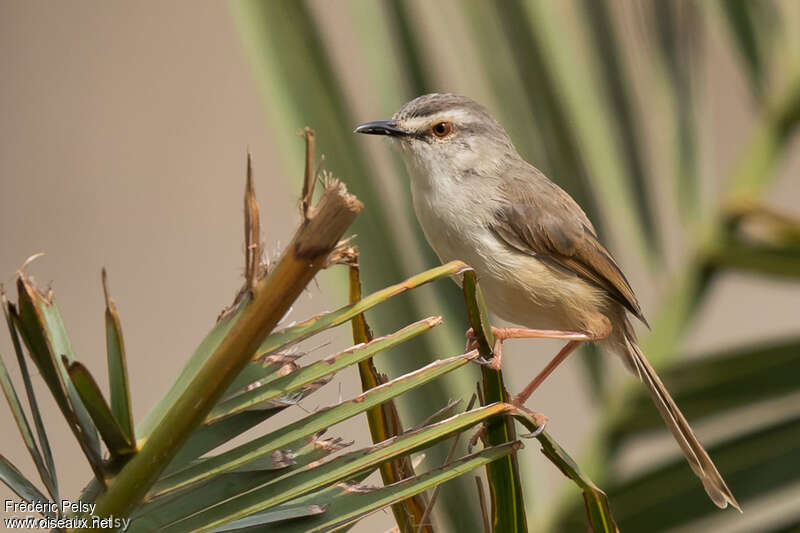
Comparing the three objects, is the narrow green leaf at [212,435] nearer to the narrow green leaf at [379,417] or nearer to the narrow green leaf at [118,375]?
the narrow green leaf at [118,375]

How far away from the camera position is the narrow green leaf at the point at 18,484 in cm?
129

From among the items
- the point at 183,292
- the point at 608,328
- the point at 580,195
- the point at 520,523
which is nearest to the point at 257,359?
the point at 520,523

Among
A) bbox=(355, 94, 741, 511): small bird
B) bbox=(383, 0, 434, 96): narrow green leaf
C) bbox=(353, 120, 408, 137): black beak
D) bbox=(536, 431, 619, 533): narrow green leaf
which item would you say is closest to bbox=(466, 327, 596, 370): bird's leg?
bbox=(355, 94, 741, 511): small bird

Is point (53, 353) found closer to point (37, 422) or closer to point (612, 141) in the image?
point (37, 422)

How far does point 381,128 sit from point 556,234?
55 cm

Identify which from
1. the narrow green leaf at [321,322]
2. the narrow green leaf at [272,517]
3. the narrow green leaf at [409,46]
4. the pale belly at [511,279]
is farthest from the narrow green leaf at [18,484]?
the narrow green leaf at [409,46]

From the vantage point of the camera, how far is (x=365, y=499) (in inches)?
55.1

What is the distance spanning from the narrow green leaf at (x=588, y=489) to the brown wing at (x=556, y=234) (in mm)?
1132

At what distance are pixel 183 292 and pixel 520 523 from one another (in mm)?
5916

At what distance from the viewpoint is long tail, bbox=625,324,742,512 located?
2223 millimetres

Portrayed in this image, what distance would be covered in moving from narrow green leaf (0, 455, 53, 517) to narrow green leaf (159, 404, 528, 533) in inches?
7.0

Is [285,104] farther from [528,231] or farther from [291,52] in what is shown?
[528,231]

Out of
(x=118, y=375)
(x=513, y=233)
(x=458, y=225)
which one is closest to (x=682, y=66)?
(x=513, y=233)

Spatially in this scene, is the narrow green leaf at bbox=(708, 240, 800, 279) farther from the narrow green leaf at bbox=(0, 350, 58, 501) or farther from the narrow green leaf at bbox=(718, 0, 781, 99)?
the narrow green leaf at bbox=(0, 350, 58, 501)
